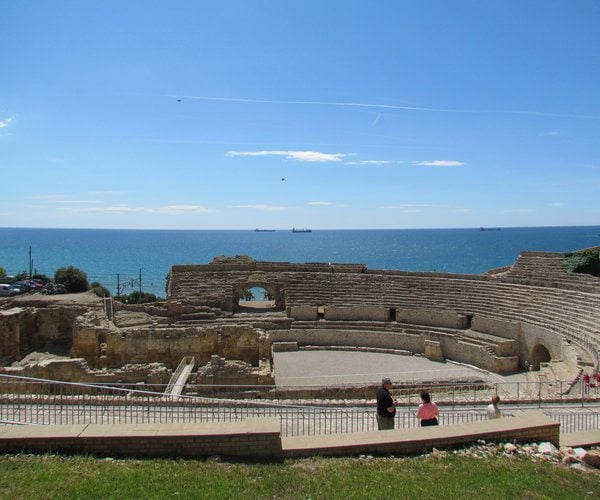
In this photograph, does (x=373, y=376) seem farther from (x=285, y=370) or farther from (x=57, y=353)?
(x=57, y=353)

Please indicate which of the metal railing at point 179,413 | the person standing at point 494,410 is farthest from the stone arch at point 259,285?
the person standing at point 494,410

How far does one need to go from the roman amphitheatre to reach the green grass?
8708mm

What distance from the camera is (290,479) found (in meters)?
7.55

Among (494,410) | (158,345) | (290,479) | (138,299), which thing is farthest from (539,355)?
(138,299)

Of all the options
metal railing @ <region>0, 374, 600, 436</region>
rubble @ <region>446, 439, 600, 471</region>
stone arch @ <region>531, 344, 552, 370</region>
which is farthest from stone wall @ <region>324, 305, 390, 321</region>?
rubble @ <region>446, 439, 600, 471</region>

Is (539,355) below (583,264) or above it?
below

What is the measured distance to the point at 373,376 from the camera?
21.9 m

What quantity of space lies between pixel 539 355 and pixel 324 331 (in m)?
10.4

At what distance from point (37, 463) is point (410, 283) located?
26.2 m

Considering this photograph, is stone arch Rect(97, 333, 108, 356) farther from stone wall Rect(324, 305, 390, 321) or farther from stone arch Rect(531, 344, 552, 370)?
stone arch Rect(531, 344, 552, 370)

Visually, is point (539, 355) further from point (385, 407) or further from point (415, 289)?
point (385, 407)

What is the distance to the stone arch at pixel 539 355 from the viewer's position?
23562mm

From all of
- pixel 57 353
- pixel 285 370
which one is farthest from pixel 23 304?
pixel 285 370

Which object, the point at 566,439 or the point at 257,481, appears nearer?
the point at 257,481
